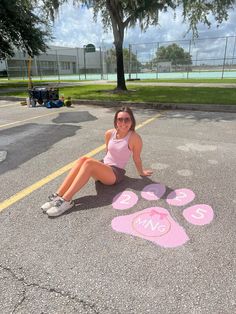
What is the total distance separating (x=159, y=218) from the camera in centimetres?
297

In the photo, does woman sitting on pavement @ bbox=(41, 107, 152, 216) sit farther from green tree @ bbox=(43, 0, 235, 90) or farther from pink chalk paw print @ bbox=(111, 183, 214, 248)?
green tree @ bbox=(43, 0, 235, 90)

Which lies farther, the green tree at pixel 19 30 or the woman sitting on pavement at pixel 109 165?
the green tree at pixel 19 30

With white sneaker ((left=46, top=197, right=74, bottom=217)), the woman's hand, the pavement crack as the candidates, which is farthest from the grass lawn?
the pavement crack

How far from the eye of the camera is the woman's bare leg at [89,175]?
3153 millimetres

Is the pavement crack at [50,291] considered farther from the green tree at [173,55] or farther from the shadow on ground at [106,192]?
the green tree at [173,55]

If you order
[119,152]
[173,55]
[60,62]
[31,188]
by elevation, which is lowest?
[31,188]

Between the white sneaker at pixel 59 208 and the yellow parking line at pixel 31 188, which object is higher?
the white sneaker at pixel 59 208

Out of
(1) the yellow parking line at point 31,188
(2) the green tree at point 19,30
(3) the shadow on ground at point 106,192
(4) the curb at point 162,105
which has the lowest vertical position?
(1) the yellow parking line at point 31,188

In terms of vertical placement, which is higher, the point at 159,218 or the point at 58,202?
the point at 58,202

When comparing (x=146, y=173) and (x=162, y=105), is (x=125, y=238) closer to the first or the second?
(x=146, y=173)

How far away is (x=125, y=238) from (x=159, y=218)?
49 centimetres

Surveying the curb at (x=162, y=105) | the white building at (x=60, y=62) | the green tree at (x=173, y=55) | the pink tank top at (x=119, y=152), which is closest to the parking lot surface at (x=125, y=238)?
the pink tank top at (x=119, y=152)

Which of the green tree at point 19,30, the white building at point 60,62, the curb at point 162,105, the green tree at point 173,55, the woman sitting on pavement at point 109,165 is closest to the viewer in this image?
the woman sitting on pavement at point 109,165

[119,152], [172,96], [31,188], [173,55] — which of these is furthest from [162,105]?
[173,55]
